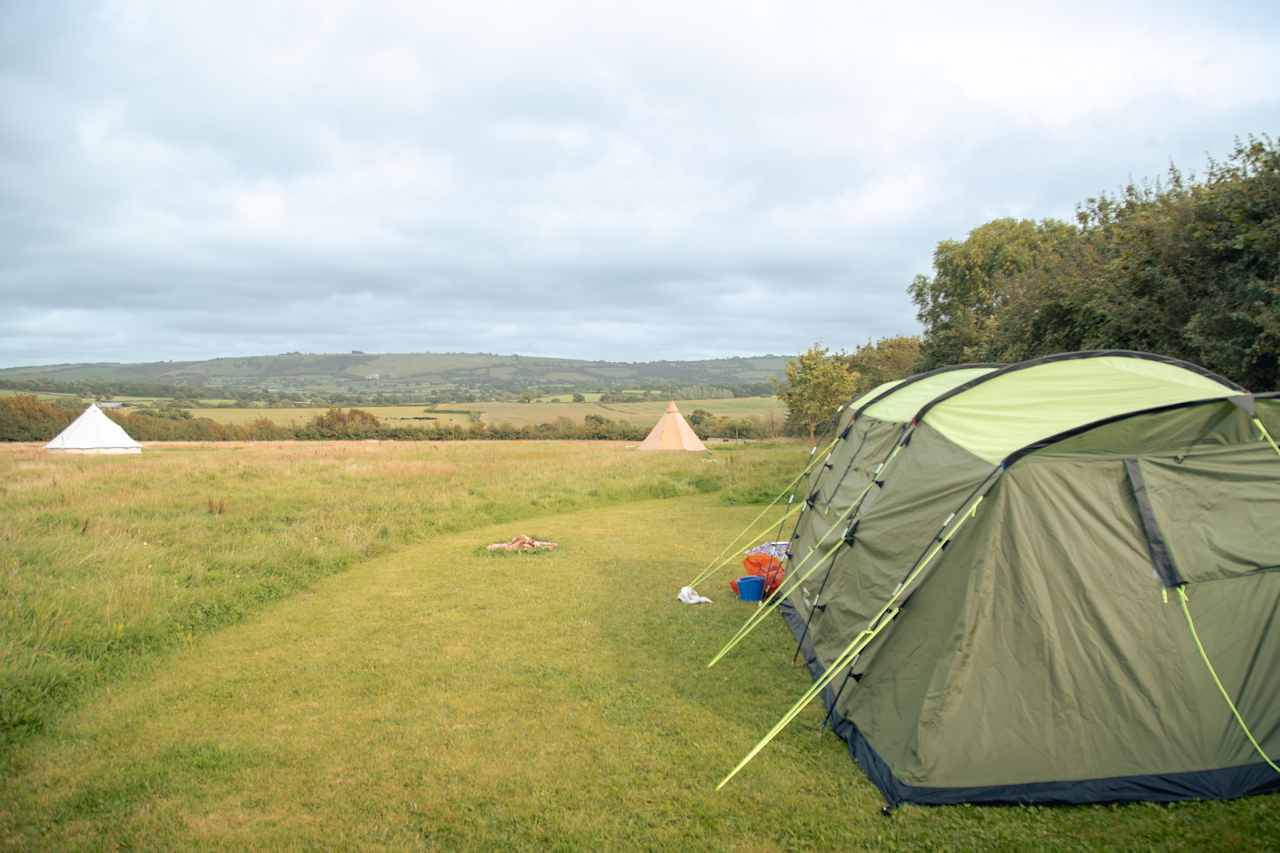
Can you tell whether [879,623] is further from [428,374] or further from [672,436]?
[428,374]

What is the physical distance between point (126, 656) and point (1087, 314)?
16.1 meters

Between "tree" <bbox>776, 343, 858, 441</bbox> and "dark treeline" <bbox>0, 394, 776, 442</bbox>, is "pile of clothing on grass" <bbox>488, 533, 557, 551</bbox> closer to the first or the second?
"tree" <bbox>776, 343, 858, 441</bbox>

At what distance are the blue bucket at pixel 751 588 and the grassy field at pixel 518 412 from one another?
1632 inches

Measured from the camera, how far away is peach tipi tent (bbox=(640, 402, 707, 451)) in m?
29.2

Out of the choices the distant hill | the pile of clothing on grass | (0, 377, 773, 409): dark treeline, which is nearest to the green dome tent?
the pile of clothing on grass

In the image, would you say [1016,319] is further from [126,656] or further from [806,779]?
[126,656]

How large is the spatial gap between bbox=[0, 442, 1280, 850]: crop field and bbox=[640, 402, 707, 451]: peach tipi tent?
17570mm

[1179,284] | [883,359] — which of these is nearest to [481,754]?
[1179,284]

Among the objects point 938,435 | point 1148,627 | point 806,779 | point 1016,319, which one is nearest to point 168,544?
point 806,779

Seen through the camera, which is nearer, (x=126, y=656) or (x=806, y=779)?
(x=806, y=779)

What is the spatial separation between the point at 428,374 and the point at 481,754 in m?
115

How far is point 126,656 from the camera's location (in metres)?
6.50

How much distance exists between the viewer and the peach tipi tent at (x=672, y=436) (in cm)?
2923

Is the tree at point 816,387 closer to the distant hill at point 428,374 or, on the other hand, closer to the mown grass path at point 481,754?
the mown grass path at point 481,754
